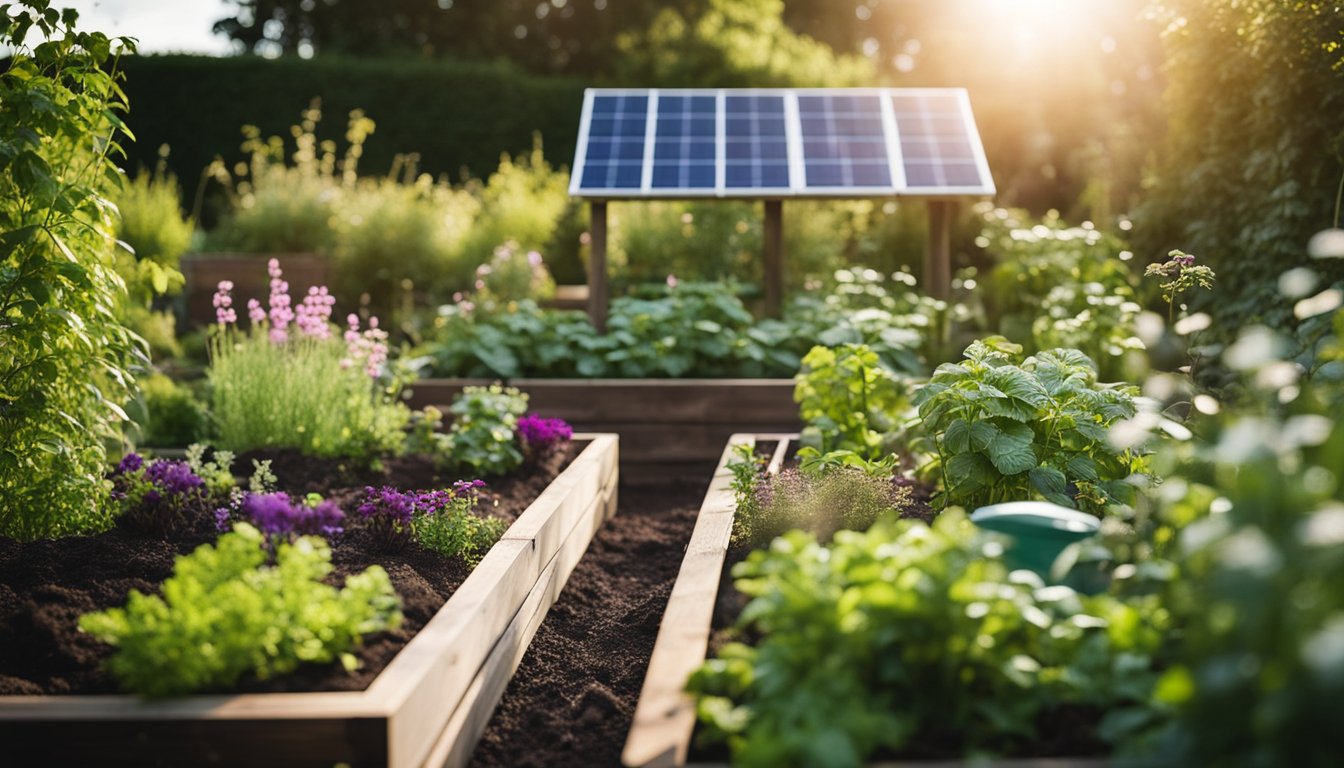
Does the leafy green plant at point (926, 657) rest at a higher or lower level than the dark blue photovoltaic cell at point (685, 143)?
lower

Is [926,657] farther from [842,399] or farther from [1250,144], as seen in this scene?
[1250,144]

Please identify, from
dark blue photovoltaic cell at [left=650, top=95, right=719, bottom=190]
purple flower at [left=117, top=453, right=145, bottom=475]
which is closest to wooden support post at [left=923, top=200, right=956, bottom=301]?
dark blue photovoltaic cell at [left=650, top=95, right=719, bottom=190]

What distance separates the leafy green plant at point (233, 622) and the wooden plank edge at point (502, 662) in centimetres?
31

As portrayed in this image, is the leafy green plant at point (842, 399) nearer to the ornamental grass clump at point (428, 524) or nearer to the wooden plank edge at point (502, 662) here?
the wooden plank edge at point (502, 662)

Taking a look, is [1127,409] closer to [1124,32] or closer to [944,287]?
[944,287]

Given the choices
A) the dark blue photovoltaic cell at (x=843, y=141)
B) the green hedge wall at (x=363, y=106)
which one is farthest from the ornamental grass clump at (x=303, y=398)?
the green hedge wall at (x=363, y=106)

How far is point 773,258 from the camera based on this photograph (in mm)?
7320

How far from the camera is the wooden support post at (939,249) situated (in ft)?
23.0

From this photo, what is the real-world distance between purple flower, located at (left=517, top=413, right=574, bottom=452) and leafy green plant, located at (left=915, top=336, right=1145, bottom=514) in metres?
1.92

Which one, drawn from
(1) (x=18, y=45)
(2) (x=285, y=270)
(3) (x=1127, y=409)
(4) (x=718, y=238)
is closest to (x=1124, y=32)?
(4) (x=718, y=238)

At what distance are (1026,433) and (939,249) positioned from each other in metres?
3.95

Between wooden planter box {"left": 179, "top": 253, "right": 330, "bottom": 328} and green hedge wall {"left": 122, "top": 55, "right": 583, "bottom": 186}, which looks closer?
wooden planter box {"left": 179, "top": 253, "right": 330, "bottom": 328}

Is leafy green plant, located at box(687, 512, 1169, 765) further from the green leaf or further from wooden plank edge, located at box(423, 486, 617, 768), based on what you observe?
the green leaf

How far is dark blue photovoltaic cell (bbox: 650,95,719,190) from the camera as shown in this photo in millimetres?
6902
